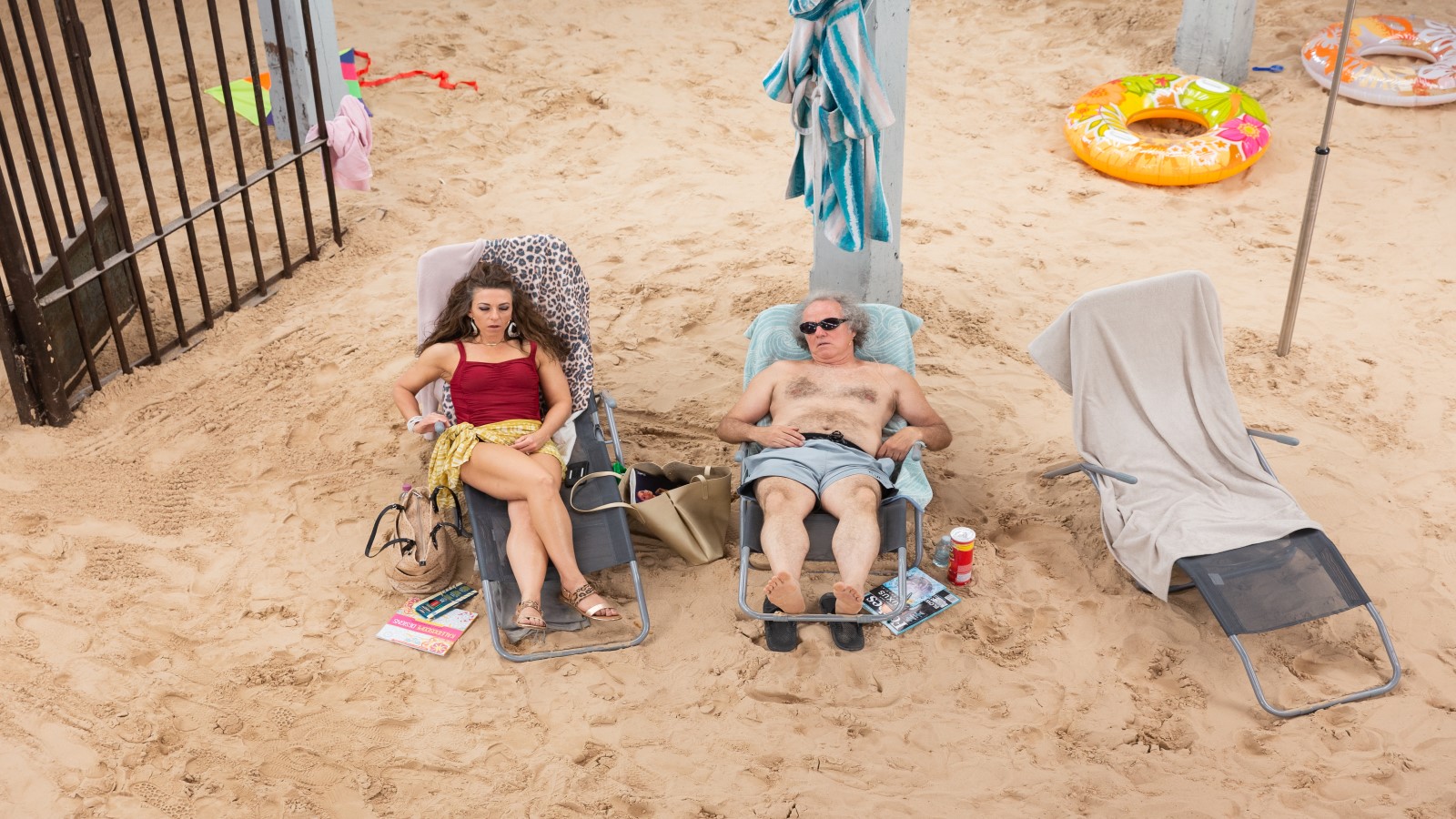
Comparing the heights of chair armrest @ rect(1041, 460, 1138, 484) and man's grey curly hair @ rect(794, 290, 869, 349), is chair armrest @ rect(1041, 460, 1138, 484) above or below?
below

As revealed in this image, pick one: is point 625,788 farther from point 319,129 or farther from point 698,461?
point 319,129

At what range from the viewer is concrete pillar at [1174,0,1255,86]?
28.0ft

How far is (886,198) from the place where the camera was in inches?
229

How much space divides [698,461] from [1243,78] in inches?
240

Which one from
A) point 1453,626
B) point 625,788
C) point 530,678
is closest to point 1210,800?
point 1453,626

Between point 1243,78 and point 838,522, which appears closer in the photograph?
point 838,522

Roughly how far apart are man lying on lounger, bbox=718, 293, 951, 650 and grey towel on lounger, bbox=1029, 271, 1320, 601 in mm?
648

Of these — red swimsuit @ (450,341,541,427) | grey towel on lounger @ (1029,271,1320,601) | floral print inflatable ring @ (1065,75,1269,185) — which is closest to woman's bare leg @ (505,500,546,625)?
red swimsuit @ (450,341,541,427)

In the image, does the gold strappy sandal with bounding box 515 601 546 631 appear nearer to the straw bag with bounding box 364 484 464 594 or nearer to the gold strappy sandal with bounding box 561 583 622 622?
the gold strappy sandal with bounding box 561 583 622 622

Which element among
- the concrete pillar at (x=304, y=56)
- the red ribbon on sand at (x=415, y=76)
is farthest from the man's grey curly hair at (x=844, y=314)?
the red ribbon on sand at (x=415, y=76)

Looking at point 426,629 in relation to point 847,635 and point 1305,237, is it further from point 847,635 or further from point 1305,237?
point 1305,237

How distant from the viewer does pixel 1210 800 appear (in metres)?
3.59

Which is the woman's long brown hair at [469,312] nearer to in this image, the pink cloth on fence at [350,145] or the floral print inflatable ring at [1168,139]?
the pink cloth on fence at [350,145]

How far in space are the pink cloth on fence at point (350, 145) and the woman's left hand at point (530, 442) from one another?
3.04 metres
